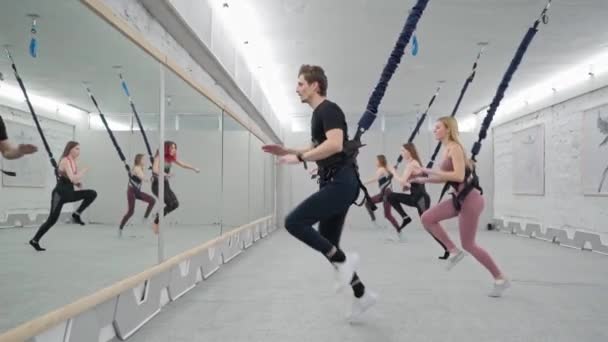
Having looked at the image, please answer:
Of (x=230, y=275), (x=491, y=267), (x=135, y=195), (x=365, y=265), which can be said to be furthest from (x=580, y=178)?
(x=135, y=195)

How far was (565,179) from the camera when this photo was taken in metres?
7.88

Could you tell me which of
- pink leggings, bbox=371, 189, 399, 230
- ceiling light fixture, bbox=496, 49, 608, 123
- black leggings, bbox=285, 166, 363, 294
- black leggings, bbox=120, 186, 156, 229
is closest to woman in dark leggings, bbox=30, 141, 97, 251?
black leggings, bbox=120, 186, 156, 229

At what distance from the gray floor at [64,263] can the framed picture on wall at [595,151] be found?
19.7 feet

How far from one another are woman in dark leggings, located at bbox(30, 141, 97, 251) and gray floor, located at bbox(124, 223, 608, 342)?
765mm

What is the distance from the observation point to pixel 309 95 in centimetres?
270

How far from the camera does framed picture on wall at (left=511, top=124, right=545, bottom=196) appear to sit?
8.76 metres

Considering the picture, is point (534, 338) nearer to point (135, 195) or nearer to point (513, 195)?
point (135, 195)

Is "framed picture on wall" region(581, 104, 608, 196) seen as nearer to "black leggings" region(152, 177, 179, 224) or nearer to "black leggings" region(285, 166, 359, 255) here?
"black leggings" region(285, 166, 359, 255)

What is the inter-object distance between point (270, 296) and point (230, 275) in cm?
103

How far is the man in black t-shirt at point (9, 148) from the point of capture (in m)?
1.74

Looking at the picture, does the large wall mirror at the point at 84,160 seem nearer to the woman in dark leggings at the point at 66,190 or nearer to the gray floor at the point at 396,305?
the woman in dark leggings at the point at 66,190

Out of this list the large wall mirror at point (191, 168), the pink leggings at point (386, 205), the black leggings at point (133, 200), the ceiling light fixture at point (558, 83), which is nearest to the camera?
the black leggings at point (133, 200)

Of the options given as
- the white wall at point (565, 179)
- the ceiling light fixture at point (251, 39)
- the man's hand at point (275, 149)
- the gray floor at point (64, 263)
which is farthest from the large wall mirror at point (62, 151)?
the white wall at point (565, 179)

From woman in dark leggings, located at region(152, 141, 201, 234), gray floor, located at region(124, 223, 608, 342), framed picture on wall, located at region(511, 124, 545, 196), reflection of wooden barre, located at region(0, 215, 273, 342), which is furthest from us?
framed picture on wall, located at region(511, 124, 545, 196)
